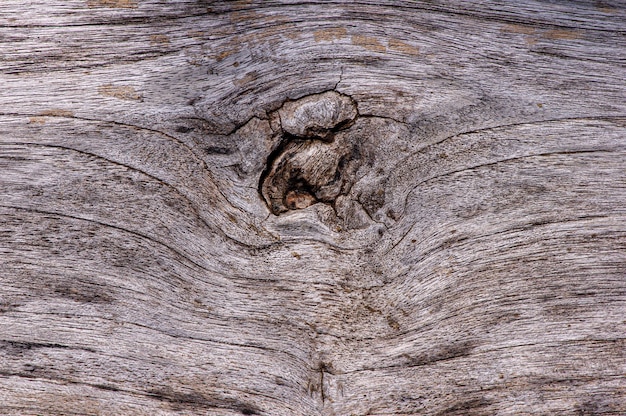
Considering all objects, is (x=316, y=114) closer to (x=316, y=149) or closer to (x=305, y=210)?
(x=316, y=149)

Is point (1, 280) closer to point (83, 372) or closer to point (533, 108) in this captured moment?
point (83, 372)

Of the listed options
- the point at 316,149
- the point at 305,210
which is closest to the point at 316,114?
the point at 316,149

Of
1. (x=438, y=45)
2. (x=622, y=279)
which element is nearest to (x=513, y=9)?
(x=438, y=45)

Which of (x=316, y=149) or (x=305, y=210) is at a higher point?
(x=316, y=149)

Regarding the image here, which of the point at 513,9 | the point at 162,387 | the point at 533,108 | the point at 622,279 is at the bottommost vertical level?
the point at 162,387
